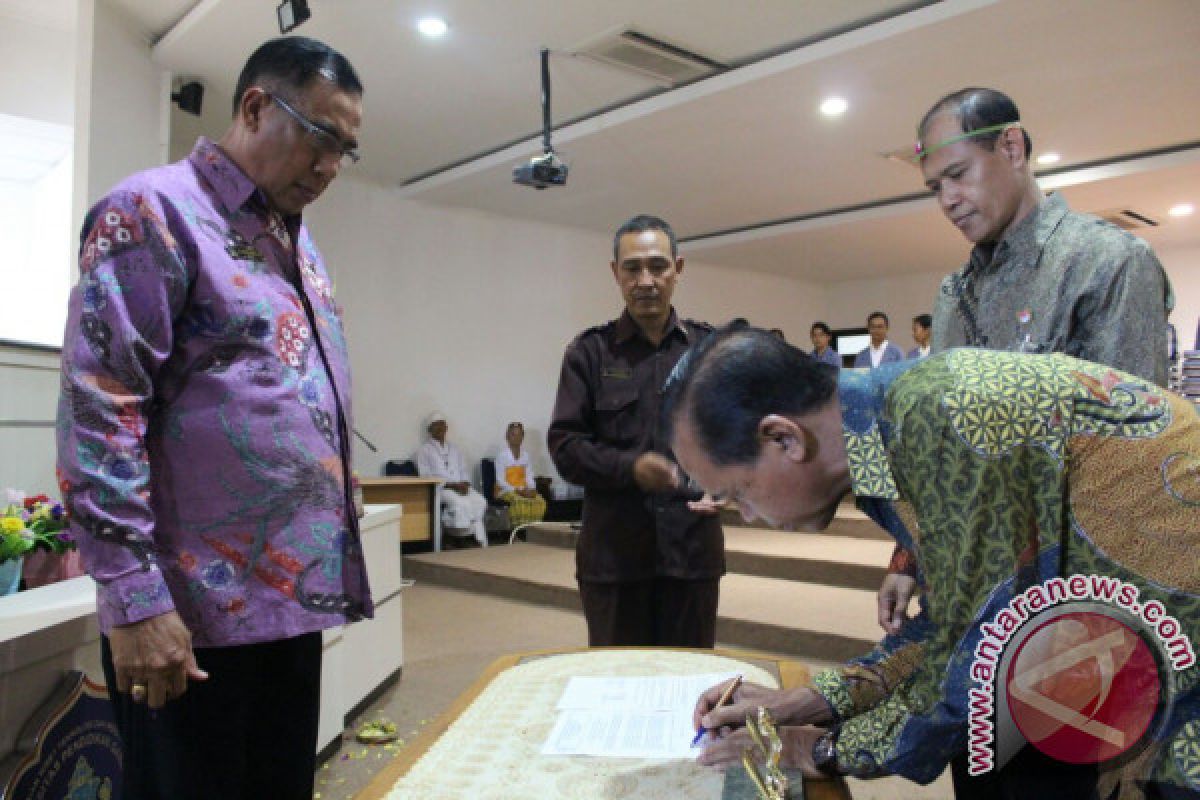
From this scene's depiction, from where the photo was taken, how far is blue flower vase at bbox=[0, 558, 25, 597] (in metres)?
1.89

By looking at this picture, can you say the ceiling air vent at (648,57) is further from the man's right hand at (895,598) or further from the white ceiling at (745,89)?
the man's right hand at (895,598)

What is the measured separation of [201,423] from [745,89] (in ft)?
15.1

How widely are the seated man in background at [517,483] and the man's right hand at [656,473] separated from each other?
19.0ft

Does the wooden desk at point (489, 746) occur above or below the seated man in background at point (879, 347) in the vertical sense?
below

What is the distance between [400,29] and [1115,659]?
4.53 metres

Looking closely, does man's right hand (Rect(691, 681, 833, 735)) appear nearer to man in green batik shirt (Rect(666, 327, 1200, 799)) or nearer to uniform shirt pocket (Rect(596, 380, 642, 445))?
man in green batik shirt (Rect(666, 327, 1200, 799))

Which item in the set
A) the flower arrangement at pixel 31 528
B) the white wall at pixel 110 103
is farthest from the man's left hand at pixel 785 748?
the white wall at pixel 110 103

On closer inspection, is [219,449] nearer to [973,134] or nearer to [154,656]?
[154,656]

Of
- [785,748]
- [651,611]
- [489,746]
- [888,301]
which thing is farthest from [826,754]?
[888,301]

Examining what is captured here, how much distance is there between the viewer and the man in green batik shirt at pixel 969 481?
2.60 feet

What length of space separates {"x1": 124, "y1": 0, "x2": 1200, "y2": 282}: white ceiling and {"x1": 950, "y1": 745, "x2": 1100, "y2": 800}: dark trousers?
401 centimetres

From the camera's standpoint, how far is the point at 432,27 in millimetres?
4430

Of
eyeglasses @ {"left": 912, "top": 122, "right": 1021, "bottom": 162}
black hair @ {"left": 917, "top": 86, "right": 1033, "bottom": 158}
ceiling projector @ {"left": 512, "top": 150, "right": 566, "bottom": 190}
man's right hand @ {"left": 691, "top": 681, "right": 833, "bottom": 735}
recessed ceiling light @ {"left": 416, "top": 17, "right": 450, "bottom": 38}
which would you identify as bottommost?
man's right hand @ {"left": 691, "top": 681, "right": 833, "bottom": 735}

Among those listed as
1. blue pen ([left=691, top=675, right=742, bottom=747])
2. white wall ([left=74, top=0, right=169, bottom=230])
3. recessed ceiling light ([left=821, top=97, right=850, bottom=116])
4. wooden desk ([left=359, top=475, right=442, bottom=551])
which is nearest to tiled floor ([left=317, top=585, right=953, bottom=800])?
wooden desk ([left=359, top=475, right=442, bottom=551])
